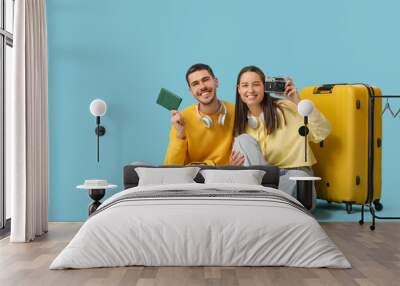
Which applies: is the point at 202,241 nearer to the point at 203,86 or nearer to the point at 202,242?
the point at 202,242

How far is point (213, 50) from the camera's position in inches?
278

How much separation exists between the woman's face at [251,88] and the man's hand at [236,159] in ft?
1.83

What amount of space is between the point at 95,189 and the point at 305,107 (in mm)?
2272

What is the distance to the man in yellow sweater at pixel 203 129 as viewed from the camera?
687 cm

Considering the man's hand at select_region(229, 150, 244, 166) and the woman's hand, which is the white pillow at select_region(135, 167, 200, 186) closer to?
the man's hand at select_region(229, 150, 244, 166)

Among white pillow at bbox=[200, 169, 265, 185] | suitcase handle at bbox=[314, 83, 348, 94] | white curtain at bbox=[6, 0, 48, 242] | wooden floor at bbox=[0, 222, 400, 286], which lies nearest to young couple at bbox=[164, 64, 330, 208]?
suitcase handle at bbox=[314, 83, 348, 94]

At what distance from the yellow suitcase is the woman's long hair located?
42 cm

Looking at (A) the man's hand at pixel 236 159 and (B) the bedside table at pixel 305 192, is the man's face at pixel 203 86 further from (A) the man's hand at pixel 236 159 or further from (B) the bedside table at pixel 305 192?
(B) the bedside table at pixel 305 192

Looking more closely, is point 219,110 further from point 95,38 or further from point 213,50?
point 95,38

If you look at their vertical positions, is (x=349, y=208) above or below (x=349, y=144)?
below

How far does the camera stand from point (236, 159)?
6809 millimetres

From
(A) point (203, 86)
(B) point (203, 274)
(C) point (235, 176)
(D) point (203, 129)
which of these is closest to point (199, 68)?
(A) point (203, 86)

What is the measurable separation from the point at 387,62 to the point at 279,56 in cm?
117

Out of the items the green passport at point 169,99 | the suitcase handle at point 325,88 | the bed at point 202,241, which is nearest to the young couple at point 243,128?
the green passport at point 169,99
